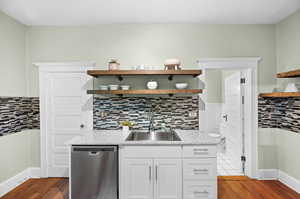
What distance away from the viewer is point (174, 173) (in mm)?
2443

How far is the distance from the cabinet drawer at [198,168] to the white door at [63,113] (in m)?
1.76

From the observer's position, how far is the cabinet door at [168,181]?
2438 millimetres

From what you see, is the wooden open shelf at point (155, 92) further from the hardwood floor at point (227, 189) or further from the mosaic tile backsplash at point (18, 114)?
the hardwood floor at point (227, 189)

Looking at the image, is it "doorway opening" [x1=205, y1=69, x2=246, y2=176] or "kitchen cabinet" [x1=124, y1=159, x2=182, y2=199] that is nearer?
"kitchen cabinet" [x1=124, y1=159, x2=182, y2=199]

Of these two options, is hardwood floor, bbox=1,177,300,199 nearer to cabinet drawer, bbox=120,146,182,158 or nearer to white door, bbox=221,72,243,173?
white door, bbox=221,72,243,173

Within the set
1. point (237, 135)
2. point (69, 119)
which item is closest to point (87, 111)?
point (69, 119)

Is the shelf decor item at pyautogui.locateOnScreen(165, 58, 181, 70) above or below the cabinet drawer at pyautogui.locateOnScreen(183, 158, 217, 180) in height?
above

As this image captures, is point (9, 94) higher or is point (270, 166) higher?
point (9, 94)

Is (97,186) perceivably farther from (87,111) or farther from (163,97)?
(163,97)

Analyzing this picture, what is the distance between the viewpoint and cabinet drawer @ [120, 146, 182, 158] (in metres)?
2.46

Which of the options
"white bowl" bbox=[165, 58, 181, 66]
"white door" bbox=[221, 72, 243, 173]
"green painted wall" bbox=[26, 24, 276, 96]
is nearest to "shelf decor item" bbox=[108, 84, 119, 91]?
"green painted wall" bbox=[26, 24, 276, 96]

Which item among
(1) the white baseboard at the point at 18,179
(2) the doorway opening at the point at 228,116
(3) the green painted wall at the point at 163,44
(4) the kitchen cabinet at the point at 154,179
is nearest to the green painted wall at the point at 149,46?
(3) the green painted wall at the point at 163,44

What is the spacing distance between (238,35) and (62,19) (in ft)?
9.30

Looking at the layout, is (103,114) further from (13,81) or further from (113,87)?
(13,81)
